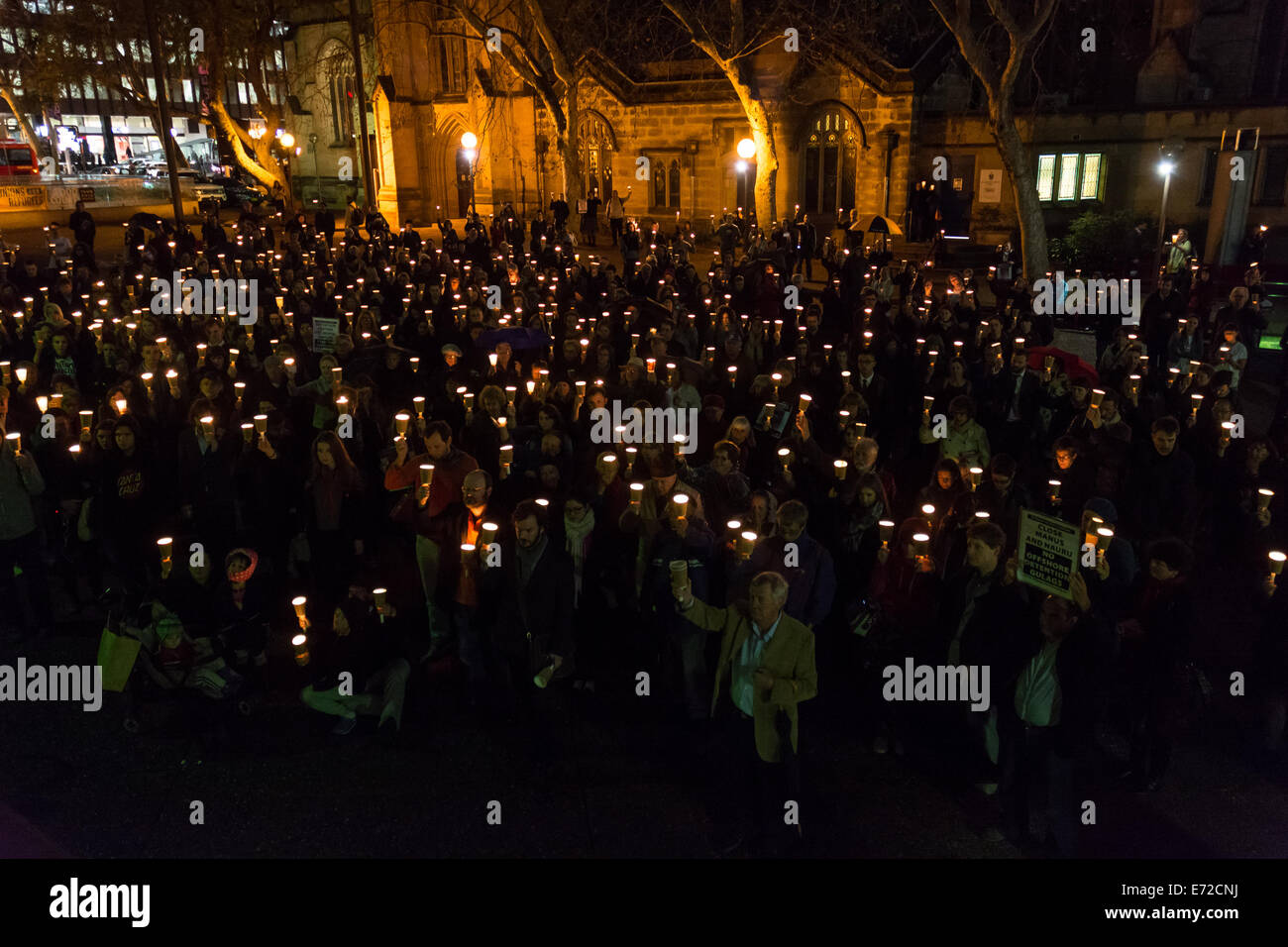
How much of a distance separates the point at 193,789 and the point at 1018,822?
4.62 metres

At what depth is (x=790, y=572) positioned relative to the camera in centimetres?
550

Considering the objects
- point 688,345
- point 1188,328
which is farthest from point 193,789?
point 1188,328

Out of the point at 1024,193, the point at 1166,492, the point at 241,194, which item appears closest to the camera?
the point at 1166,492

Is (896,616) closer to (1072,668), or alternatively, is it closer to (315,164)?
(1072,668)

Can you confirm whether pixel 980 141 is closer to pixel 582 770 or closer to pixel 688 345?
pixel 688 345

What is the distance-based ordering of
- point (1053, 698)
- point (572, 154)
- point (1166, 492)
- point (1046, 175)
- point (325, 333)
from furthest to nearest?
point (1046, 175)
point (572, 154)
point (325, 333)
point (1166, 492)
point (1053, 698)

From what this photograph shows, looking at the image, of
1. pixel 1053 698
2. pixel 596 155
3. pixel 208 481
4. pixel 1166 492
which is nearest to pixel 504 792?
pixel 1053 698

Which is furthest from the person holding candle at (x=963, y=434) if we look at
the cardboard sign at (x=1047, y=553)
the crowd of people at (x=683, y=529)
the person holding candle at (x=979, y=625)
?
the cardboard sign at (x=1047, y=553)

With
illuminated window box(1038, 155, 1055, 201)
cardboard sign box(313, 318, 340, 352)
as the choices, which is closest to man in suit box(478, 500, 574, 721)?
cardboard sign box(313, 318, 340, 352)

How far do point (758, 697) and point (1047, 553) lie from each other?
1.56 meters

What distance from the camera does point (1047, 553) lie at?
4504mm

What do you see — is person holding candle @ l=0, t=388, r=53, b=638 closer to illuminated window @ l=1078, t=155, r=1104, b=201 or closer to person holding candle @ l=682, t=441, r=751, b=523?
person holding candle @ l=682, t=441, r=751, b=523

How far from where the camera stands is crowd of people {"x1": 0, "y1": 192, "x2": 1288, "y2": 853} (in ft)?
16.3

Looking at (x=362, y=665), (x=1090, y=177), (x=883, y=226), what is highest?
(x=1090, y=177)
